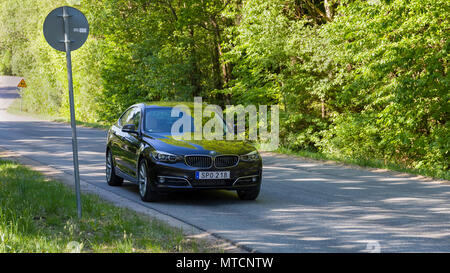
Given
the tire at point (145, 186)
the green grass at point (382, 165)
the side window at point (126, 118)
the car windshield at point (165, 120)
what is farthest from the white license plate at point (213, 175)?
the green grass at point (382, 165)

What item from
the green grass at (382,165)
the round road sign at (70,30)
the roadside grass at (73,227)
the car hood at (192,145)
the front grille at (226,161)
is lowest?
the green grass at (382,165)

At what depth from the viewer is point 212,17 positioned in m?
29.3

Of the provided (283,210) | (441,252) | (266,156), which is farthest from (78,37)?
(266,156)

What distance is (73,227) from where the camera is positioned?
7.26m

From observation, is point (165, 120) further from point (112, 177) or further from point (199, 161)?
point (112, 177)

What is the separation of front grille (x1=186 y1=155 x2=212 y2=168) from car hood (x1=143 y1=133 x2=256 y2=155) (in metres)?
0.08

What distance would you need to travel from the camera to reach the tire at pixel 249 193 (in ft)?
A: 32.8

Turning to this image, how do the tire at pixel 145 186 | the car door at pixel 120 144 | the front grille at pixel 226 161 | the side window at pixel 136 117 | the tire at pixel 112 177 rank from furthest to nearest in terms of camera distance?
the tire at pixel 112 177, the car door at pixel 120 144, the side window at pixel 136 117, the tire at pixel 145 186, the front grille at pixel 226 161

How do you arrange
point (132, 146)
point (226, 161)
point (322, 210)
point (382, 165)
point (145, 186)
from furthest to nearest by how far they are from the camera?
1. point (382, 165)
2. point (132, 146)
3. point (145, 186)
4. point (226, 161)
5. point (322, 210)

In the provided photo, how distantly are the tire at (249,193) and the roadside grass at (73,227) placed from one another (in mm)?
2217

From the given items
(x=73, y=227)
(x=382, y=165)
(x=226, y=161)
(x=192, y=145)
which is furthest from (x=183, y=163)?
(x=382, y=165)

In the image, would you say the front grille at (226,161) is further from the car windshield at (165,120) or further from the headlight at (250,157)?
the car windshield at (165,120)

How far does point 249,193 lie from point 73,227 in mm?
3588

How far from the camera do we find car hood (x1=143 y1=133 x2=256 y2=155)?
951cm
